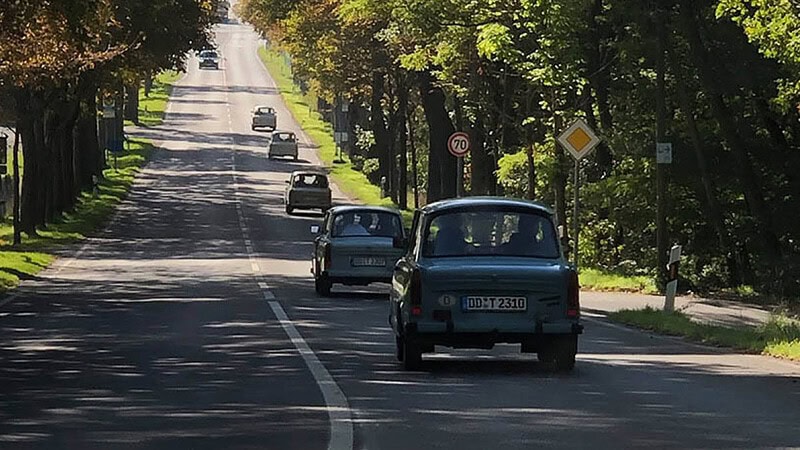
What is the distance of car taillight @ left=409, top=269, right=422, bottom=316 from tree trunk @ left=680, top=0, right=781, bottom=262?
17.5 metres

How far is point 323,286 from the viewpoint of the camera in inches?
1217

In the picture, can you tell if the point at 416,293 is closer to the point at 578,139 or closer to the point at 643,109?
the point at 578,139

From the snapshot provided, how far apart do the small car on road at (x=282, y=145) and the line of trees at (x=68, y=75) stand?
28747 millimetres

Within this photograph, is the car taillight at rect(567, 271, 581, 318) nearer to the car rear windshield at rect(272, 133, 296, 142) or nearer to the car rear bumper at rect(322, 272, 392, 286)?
the car rear bumper at rect(322, 272, 392, 286)

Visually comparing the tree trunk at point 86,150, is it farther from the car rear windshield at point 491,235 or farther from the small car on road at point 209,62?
the small car on road at point 209,62

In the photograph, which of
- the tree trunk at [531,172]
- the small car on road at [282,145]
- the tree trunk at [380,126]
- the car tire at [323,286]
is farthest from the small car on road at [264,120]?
the car tire at [323,286]

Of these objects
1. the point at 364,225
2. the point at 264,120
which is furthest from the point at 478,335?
the point at 264,120

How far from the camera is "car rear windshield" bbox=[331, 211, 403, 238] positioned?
30844 mm

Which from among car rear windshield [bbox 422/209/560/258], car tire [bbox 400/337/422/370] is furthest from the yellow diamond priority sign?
car tire [bbox 400/337/422/370]

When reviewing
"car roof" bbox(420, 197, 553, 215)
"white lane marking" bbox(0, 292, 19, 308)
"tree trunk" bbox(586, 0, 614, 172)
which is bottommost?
"white lane marking" bbox(0, 292, 19, 308)

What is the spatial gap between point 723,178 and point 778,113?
1.80 metres

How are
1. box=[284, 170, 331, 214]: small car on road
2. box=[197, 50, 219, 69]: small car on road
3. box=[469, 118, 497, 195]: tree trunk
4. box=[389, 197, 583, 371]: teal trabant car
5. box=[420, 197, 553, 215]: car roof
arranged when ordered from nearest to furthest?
box=[389, 197, 583, 371]: teal trabant car → box=[420, 197, 553, 215]: car roof → box=[469, 118, 497, 195]: tree trunk → box=[284, 170, 331, 214]: small car on road → box=[197, 50, 219, 69]: small car on road

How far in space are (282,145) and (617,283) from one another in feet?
196

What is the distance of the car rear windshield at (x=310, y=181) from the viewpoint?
63.4 m
